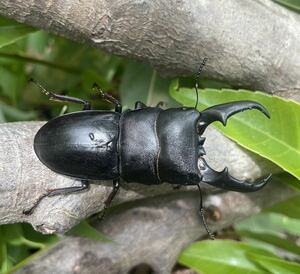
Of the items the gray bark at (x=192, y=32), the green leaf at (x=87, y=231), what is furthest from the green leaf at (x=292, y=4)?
the green leaf at (x=87, y=231)

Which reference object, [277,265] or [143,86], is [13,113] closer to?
[143,86]

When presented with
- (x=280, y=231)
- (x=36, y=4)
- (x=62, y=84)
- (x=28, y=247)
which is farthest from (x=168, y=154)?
(x=280, y=231)

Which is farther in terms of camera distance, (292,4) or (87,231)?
(292,4)

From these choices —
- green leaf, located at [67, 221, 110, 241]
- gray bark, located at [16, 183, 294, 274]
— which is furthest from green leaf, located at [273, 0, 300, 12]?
green leaf, located at [67, 221, 110, 241]

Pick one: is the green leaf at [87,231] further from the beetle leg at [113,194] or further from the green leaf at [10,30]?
the green leaf at [10,30]

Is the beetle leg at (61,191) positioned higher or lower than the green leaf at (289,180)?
lower

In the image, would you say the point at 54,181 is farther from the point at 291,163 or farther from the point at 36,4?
the point at 291,163

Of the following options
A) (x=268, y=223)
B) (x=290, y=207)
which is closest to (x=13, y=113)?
(x=290, y=207)

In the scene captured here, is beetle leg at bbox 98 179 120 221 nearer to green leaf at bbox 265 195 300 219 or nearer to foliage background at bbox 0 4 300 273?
foliage background at bbox 0 4 300 273
